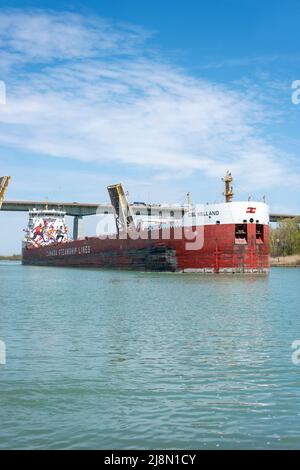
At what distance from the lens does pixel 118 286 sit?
35.8m

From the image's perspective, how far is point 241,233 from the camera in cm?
4616

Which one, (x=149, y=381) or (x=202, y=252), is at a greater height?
(x=202, y=252)

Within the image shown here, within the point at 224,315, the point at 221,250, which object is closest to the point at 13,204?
the point at 221,250

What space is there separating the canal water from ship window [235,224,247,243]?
81.8 feet

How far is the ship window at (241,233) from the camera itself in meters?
45.9

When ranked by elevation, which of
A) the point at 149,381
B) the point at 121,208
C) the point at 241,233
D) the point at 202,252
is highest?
the point at 121,208

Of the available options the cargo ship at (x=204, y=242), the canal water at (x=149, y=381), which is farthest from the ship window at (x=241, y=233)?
the canal water at (x=149, y=381)

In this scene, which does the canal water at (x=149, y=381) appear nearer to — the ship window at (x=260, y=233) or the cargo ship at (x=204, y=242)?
the cargo ship at (x=204, y=242)

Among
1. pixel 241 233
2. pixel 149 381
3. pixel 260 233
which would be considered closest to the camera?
pixel 149 381

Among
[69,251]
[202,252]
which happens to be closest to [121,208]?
[69,251]

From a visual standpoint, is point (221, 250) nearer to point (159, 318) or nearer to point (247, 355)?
point (159, 318)

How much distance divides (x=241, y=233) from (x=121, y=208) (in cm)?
2138

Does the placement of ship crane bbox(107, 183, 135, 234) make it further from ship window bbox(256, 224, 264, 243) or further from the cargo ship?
ship window bbox(256, 224, 264, 243)

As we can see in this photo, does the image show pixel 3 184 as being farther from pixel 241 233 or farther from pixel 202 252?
pixel 241 233
